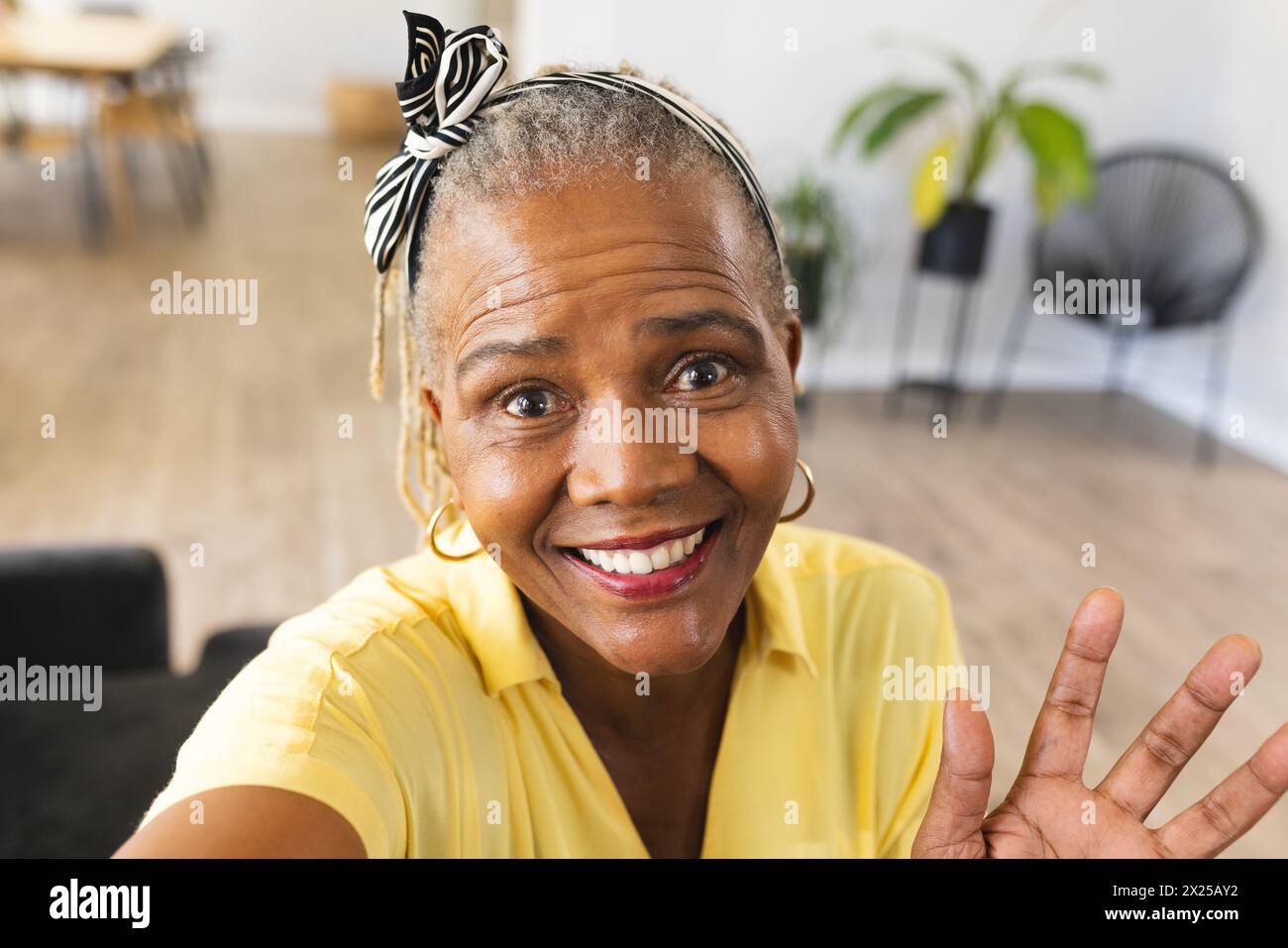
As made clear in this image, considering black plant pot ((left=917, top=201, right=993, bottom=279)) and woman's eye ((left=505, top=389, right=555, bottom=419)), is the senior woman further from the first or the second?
black plant pot ((left=917, top=201, right=993, bottom=279))

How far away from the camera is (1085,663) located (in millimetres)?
925

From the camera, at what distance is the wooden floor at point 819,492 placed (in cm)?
309

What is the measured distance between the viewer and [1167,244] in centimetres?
469

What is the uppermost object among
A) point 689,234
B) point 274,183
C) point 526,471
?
point 689,234

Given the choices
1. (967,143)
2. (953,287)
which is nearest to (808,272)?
(967,143)

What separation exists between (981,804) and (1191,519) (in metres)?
3.50

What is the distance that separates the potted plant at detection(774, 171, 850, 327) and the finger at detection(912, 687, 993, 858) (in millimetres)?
3545

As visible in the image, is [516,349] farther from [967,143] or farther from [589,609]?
[967,143]

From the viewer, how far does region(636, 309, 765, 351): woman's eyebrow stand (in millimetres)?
933

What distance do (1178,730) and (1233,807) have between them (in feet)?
0.21

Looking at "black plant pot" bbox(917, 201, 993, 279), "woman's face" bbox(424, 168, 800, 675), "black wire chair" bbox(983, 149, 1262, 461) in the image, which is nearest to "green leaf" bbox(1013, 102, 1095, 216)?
"black plant pot" bbox(917, 201, 993, 279)
